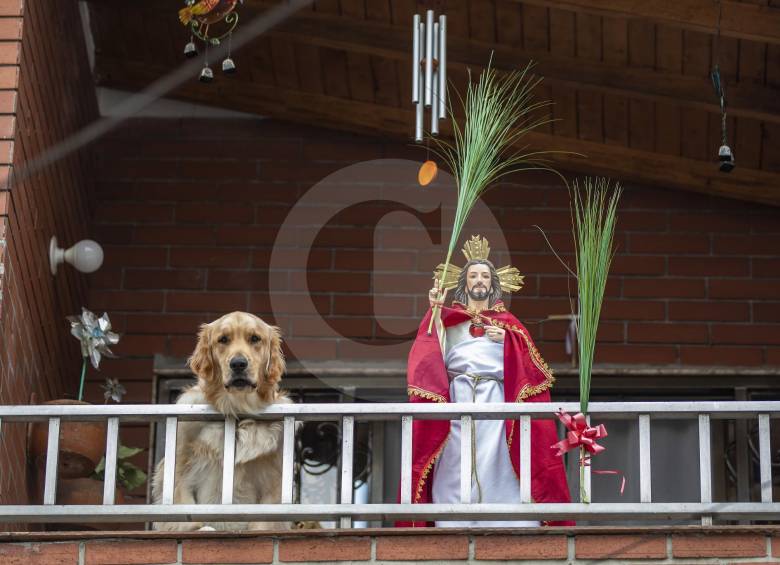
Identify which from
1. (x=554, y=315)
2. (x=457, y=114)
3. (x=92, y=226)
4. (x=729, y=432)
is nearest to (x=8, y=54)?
(x=92, y=226)

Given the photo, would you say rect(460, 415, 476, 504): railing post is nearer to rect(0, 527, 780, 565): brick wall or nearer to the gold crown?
rect(0, 527, 780, 565): brick wall

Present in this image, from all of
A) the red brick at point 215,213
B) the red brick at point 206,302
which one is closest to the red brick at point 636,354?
the red brick at point 206,302

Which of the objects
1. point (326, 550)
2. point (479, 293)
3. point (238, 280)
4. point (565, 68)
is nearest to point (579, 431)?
point (326, 550)

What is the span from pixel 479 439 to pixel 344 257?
2438 millimetres

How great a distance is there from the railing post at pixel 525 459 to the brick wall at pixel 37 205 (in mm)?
2275

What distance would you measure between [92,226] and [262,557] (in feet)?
12.2

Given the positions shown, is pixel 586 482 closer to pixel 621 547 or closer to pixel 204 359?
pixel 621 547

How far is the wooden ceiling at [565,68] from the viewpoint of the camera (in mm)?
8656

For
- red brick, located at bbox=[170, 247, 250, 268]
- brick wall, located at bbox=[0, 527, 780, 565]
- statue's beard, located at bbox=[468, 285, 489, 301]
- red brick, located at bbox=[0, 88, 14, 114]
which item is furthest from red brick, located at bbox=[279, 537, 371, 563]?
red brick, located at bbox=[170, 247, 250, 268]

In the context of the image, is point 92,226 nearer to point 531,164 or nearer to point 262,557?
point 531,164

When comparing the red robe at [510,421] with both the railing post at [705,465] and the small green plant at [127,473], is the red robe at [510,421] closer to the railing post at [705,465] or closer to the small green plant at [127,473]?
the railing post at [705,465]

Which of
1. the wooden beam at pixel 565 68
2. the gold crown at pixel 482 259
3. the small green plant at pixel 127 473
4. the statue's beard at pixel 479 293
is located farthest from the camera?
the wooden beam at pixel 565 68

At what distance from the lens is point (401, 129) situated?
9703 millimetres

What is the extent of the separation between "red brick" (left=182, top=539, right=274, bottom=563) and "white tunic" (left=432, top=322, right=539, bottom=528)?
1.01m
